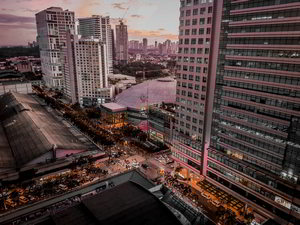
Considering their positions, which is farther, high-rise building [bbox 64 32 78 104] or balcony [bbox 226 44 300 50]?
high-rise building [bbox 64 32 78 104]

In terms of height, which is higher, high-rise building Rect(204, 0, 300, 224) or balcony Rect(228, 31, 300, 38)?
balcony Rect(228, 31, 300, 38)

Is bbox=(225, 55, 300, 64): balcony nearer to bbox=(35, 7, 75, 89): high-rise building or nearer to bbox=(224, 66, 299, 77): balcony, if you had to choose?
bbox=(224, 66, 299, 77): balcony

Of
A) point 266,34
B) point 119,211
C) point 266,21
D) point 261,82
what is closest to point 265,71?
point 261,82

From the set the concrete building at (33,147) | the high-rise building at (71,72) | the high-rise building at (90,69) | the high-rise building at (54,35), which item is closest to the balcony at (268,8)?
the concrete building at (33,147)

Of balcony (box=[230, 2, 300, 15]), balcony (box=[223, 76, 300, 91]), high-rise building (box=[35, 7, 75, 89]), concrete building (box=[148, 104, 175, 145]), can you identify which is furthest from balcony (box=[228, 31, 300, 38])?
high-rise building (box=[35, 7, 75, 89])

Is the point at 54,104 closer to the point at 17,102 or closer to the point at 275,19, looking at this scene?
the point at 17,102
